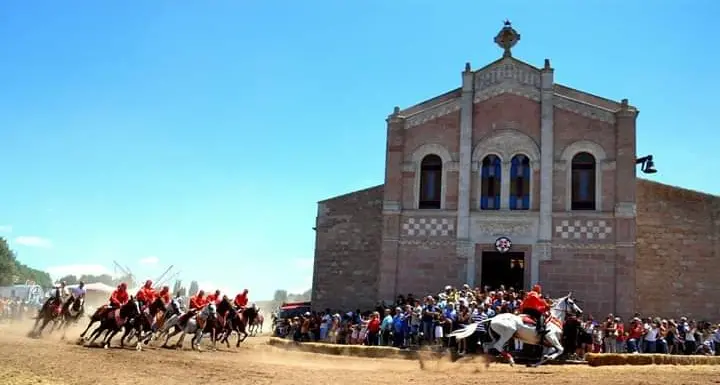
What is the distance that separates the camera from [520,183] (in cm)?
3225

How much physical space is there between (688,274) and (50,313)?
90.3 feet

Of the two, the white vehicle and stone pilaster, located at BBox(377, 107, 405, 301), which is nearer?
stone pilaster, located at BBox(377, 107, 405, 301)

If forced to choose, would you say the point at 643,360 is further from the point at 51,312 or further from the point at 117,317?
the point at 51,312

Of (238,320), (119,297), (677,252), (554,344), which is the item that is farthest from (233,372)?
(677,252)

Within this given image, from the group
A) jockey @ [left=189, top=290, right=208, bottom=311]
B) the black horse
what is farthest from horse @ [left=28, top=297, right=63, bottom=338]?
the black horse

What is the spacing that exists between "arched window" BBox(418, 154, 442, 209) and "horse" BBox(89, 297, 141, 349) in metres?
14.3

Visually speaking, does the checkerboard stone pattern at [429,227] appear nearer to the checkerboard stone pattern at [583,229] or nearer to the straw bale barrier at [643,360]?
the checkerboard stone pattern at [583,229]

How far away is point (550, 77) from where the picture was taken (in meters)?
32.4

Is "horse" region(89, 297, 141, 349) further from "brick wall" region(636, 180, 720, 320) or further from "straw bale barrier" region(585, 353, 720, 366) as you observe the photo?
"brick wall" region(636, 180, 720, 320)

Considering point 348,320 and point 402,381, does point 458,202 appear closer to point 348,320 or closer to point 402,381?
point 348,320

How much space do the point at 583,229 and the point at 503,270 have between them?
12.9ft

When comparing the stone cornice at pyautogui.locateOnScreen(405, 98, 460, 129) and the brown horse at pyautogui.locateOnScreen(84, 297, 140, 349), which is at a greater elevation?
the stone cornice at pyautogui.locateOnScreen(405, 98, 460, 129)

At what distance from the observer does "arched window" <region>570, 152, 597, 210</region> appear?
103 ft

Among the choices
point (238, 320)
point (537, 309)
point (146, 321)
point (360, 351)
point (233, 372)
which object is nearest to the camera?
point (233, 372)
